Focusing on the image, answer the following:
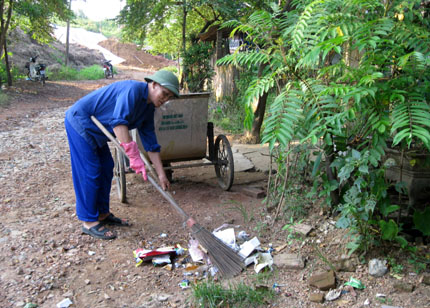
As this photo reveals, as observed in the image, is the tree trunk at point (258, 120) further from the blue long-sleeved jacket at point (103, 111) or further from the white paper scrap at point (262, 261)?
the white paper scrap at point (262, 261)

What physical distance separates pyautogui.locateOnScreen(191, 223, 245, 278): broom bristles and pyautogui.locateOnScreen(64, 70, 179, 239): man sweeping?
2.44 feet

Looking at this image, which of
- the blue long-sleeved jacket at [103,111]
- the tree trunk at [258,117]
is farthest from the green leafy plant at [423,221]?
the tree trunk at [258,117]

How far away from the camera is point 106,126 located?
152 inches

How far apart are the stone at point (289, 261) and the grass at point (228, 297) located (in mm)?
434

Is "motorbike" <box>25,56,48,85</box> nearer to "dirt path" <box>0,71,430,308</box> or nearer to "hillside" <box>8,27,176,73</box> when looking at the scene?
"hillside" <box>8,27,176,73</box>

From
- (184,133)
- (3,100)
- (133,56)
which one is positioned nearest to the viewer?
(184,133)

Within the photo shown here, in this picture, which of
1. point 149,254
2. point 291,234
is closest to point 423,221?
point 291,234

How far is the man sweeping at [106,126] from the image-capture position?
3.54m

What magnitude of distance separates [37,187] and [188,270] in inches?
124

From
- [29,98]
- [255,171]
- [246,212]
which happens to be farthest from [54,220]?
[29,98]

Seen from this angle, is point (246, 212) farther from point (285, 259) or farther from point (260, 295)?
point (260, 295)

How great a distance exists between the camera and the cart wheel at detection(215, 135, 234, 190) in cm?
502

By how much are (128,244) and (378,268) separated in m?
2.27

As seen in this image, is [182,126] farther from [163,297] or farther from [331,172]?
[163,297]
